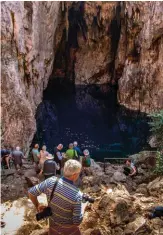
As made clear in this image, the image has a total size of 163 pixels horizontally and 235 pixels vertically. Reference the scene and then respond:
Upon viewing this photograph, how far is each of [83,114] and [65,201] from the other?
26359 millimetres

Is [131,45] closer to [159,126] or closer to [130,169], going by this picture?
[159,126]

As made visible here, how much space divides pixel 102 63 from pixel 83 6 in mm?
8973

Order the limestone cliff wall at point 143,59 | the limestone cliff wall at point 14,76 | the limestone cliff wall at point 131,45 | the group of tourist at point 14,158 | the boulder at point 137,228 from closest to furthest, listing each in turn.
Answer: the boulder at point 137,228 → the group of tourist at point 14,158 → the limestone cliff wall at point 14,76 → the limestone cliff wall at point 143,59 → the limestone cliff wall at point 131,45

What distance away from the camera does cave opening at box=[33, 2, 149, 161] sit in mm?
21297

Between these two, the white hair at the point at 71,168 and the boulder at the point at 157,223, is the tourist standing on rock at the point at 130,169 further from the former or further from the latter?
the white hair at the point at 71,168

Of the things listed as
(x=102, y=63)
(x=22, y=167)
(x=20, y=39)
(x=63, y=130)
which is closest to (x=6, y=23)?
(x=20, y=39)

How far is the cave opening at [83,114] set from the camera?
21297 millimetres

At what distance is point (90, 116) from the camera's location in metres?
28.8

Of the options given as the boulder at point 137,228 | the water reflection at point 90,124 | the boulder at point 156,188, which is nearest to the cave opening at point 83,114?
the water reflection at point 90,124

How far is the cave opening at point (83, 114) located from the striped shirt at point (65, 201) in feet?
50.2

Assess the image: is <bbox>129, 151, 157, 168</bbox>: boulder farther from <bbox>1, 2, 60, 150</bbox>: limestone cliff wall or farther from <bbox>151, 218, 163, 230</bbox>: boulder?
<bbox>151, 218, 163, 230</bbox>: boulder

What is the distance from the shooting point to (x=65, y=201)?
3016mm

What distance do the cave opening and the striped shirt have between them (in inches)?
603

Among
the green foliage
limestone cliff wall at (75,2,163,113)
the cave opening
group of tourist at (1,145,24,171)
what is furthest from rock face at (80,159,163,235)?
limestone cliff wall at (75,2,163,113)
